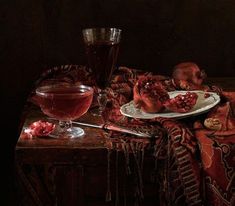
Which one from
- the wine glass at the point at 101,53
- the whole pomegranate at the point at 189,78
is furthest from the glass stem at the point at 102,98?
the whole pomegranate at the point at 189,78

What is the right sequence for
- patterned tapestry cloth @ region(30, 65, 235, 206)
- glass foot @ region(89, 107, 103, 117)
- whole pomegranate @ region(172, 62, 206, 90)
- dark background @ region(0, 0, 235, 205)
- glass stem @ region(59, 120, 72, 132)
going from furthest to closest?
dark background @ region(0, 0, 235, 205) < whole pomegranate @ region(172, 62, 206, 90) < glass foot @ region(89, 107, 103, 117) < glass stem @ region(59, 120, 72, 132) < patterned tapestry cloth @ region(30, 65, 235, 206)

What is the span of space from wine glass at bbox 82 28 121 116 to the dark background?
541 mm

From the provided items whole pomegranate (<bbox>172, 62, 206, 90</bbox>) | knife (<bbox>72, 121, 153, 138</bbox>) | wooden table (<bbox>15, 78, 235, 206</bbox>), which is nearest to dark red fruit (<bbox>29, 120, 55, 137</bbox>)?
wooden table (<bbox>15, 78, 235, 206</bbox>)

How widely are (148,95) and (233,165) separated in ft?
1.01

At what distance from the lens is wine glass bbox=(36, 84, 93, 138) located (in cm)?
121

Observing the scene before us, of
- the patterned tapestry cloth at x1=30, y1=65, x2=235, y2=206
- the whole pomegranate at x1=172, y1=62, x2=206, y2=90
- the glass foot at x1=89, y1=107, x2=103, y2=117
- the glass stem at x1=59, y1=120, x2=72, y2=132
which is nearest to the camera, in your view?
the patterned tapestry cloth at x1=30, y1=65, x2=235, y2=206

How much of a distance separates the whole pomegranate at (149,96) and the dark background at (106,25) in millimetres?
588

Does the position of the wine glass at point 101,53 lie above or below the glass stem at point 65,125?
above

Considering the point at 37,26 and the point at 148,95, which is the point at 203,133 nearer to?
the point at 148,95

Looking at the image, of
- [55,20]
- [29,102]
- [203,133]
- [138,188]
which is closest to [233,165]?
[203,133]

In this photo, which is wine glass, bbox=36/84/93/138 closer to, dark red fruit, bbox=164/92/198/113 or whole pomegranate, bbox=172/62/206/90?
dark red fruit, bbox=164/92/198/113

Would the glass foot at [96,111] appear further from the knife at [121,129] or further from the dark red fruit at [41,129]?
the dark red fruit at [41,129]

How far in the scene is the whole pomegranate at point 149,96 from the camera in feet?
4.40

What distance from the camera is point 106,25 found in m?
1.91
